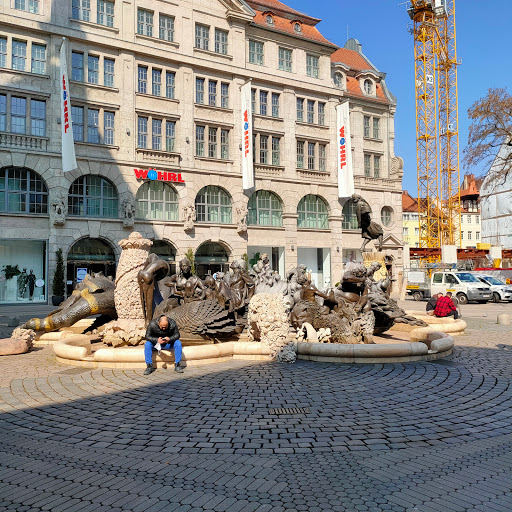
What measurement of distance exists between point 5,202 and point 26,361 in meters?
22.2

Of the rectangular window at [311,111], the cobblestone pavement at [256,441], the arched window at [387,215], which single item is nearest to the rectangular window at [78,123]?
the rectangular window at [311,111]

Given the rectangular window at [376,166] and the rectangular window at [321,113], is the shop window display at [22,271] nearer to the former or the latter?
the rectangular window at [321,113]

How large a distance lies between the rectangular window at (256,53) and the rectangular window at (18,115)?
57.0 ft

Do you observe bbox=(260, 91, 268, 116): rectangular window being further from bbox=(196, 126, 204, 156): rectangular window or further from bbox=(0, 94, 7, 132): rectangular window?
bbox=(0, 94, 7, 132): rectangular window

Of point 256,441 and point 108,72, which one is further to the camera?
point 108,72

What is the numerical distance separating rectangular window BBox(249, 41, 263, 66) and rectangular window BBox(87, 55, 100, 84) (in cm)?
1215

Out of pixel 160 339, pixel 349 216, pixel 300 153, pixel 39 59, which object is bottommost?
pixel 160 339

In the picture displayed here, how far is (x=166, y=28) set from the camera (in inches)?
1366

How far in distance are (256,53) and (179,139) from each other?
10.4 metres

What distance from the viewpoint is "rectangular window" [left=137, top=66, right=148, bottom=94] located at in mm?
33625

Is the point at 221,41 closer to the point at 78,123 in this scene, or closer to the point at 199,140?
the point at 199,140

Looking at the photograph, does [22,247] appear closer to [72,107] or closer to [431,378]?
[72,107]

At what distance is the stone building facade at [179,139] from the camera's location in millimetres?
29750

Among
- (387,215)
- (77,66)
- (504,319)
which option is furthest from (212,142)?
(504,319)
